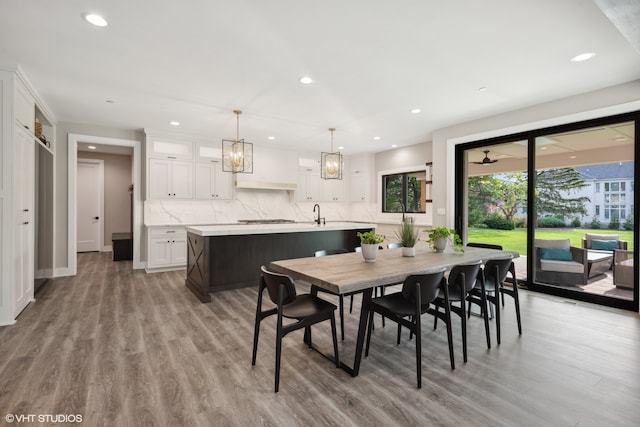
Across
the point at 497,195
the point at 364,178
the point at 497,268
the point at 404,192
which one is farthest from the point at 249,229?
the point at 364,178

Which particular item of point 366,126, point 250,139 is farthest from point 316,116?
point 250,139

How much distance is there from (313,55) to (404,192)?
A: 4811mm

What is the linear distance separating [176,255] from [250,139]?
2.74 m

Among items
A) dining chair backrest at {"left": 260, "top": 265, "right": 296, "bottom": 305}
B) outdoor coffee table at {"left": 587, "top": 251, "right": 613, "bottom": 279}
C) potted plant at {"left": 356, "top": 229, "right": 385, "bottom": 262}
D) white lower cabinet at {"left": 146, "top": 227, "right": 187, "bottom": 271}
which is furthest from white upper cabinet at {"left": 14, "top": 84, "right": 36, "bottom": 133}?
outdoor coffee table at {"left": 587, "top": 251, "right": 613, "bottom": 279}

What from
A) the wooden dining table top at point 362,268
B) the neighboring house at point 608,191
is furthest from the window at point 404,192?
the wooden dining table top at point 362,268

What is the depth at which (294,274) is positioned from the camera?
231 cm

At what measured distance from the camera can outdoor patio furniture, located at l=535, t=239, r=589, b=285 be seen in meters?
4.14

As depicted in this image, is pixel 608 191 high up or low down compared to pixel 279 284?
up

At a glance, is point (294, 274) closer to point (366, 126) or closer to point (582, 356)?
point (582, 356)

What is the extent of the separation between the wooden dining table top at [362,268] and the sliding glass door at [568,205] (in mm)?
1646

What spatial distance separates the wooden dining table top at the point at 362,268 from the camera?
201cm

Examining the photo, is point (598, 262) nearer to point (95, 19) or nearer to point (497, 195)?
point (497, 195)

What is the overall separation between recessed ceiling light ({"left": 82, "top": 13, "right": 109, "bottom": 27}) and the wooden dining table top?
7.51 feet

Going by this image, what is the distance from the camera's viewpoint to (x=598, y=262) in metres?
4.01
